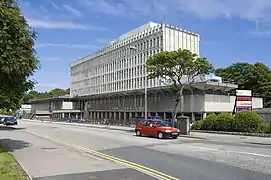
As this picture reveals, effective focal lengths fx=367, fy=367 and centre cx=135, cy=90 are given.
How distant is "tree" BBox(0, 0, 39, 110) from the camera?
16047 millimetres

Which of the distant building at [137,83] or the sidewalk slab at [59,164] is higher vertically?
the distant building at [137,83]

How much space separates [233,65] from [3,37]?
72.9m

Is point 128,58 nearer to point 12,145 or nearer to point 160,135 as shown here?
point 160,135

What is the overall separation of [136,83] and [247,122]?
2100 inches

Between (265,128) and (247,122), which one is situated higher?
(247,122)

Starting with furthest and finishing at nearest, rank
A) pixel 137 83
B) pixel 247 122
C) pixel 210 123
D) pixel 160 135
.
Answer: pixel 137 83
pixel 210 123
pixel 247 122
pixel 160 135

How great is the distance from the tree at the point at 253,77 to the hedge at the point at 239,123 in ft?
122

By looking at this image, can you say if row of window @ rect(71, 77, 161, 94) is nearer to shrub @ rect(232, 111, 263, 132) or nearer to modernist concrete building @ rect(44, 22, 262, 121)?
modernist concrete building @ rect(44, 22, 262, 121)

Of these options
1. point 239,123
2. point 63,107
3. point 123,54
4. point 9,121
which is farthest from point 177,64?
point 63,107


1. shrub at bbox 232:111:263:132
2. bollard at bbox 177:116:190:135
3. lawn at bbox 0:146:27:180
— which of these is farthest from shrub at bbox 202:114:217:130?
lawn at bbox 0:146:27:180

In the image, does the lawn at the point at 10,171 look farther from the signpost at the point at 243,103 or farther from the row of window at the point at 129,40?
the row of window at the point at 129,40

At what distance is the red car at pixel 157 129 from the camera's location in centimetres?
2920

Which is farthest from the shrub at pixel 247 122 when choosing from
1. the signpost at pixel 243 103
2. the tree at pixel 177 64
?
the tree at pixel 177 64

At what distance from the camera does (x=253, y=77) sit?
7531 centimetres
